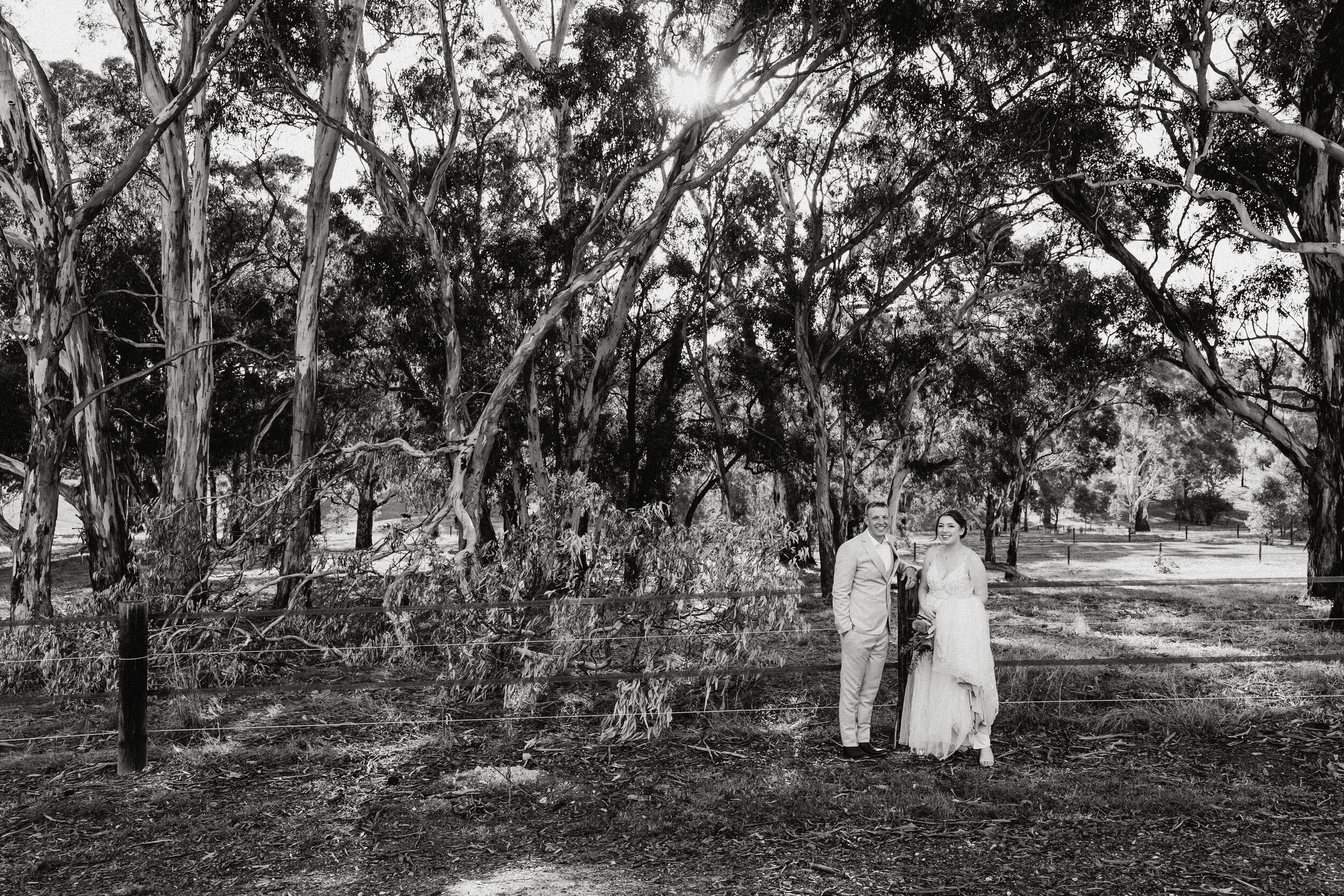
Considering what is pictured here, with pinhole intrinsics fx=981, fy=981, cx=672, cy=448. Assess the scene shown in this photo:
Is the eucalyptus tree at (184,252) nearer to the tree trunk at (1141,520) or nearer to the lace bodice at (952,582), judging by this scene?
the lace bodice at (952,582)

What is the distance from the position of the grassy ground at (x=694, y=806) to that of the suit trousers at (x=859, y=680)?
9.2 inches

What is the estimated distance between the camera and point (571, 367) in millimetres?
18359

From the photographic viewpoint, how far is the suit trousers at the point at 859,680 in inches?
231

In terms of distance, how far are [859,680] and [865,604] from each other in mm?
457

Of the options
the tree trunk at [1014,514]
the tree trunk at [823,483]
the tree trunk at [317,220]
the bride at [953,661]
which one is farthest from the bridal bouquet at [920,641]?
the tree trunk at [1014,514]

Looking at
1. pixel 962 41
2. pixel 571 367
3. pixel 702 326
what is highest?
pixel 962 41

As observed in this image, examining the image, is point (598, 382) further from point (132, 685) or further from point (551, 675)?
point (132, 685)

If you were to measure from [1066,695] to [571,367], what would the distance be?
1236cm

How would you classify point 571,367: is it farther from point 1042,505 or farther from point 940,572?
point 1042,505

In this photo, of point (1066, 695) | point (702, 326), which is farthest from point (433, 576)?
point (702, 326)

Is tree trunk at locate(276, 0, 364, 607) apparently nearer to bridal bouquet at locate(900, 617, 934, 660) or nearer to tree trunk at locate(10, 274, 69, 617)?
tree trunk at locate(10, 274, 69, 617)

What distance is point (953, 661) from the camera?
5.67m

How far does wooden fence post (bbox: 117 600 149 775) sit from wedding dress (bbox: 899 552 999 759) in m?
4.52

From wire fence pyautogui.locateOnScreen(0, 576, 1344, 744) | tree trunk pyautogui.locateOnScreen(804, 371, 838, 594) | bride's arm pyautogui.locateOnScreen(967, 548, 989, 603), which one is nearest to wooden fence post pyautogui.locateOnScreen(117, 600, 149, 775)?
wire fence pyautogui.locateOnScreen(0, 576, 1344, 744)
